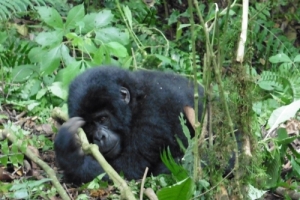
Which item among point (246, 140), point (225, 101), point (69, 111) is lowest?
point (69, 111)

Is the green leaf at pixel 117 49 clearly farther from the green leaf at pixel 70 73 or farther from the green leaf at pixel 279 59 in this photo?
the green leaf at pixel 279 59

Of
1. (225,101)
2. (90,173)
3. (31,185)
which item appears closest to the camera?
(225,101)

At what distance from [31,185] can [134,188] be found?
563mm

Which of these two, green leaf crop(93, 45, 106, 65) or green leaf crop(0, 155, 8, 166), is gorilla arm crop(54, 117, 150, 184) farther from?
green leaf crop(93, 45, 106, 65)

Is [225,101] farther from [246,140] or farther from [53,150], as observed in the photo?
[53,150]

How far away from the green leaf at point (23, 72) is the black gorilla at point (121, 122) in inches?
47.1

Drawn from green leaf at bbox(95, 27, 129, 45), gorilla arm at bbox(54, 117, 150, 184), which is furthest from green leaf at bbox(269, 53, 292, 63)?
gorilla arm at bbox(54, 117, 150, 184)

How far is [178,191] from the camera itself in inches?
123

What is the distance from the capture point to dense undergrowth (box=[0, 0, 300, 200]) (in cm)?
312

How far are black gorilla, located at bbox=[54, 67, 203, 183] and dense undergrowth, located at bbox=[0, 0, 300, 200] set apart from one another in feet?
0.89

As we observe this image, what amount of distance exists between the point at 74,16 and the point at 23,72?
0.63 metres

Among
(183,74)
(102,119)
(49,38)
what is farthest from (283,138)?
(49,38)

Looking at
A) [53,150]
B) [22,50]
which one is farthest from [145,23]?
[53,150]

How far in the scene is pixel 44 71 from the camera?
5.17m
